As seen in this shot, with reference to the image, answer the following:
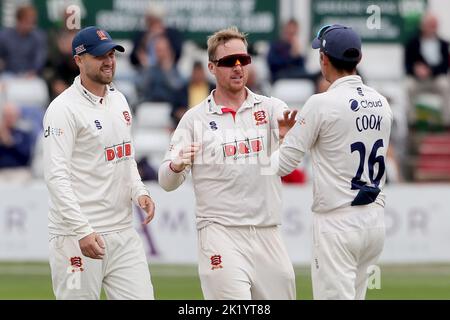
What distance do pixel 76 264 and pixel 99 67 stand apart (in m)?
1.36

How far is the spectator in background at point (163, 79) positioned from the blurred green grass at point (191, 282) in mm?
3567

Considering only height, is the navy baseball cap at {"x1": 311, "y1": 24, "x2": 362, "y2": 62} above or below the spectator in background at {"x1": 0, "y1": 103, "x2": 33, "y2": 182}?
above

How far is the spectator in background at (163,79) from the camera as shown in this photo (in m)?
18.8

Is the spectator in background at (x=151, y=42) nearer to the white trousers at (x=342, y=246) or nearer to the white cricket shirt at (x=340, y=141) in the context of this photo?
the white cricket shirt at (x=340, y=141)

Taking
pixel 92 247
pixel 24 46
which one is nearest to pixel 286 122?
pixel 92 247

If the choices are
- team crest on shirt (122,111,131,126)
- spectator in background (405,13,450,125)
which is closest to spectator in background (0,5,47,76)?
spectator in background (405,13,450,125)

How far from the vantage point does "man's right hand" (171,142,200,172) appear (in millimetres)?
8109

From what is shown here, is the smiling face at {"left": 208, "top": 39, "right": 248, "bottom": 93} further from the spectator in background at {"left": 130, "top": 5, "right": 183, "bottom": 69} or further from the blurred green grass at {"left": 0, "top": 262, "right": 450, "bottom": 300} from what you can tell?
the spectator in background at {"left": 130, "top": 5, "right": 183, "bottom": 69}

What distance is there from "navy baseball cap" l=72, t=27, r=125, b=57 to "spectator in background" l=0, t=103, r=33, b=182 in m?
9.29

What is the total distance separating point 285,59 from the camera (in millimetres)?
19531

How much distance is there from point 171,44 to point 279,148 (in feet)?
36.4

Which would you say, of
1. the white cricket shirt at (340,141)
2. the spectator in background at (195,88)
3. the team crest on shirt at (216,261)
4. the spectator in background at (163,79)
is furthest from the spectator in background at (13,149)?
the white cricket shirt at (340,141)

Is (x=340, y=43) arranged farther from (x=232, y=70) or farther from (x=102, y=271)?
(x=102, y=271)
